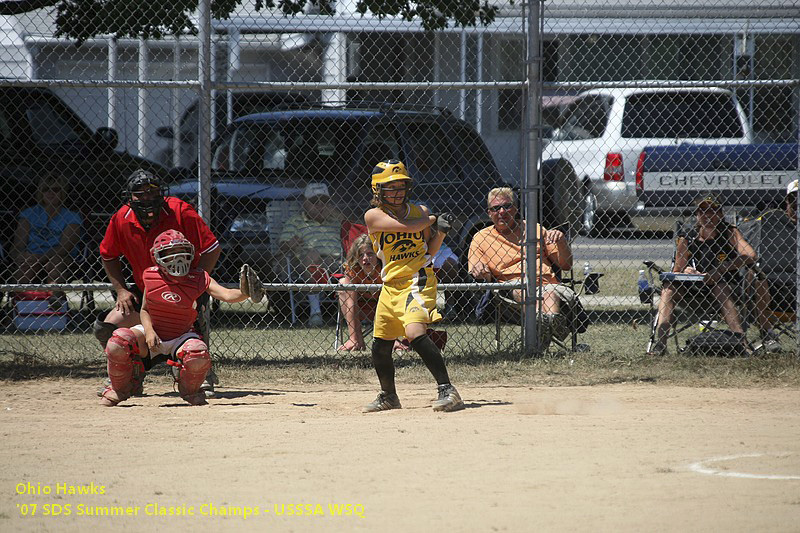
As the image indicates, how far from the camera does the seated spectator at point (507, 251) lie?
27.0ft

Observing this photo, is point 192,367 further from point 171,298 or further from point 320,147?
point 320,147

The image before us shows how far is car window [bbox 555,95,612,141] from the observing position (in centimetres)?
1367

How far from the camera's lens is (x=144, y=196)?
6559mm

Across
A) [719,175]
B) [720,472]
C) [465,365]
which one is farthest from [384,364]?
[719,175]

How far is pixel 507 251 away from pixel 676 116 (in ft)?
18.2

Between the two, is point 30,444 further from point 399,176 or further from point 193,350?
point 399,176

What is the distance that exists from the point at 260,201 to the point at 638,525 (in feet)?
20.6

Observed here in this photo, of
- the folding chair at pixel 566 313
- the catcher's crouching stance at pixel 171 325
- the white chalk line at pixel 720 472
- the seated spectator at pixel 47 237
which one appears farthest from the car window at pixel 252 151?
the white chalk line at pixel 720 472

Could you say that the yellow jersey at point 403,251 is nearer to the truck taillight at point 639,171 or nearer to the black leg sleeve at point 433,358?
the black leg sleeve at point 433,358

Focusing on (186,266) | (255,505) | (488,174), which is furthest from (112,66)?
(255,505)

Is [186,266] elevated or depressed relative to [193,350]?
elevated

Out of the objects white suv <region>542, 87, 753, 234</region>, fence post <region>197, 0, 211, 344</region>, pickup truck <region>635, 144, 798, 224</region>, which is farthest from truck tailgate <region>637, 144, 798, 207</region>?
fence post <region>197, 0, 211, 344</region>

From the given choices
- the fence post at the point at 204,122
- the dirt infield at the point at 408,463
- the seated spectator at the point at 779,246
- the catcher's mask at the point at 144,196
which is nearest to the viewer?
the dirt infield at the point at 408,463

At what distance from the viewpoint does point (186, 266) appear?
6410 millimetres
